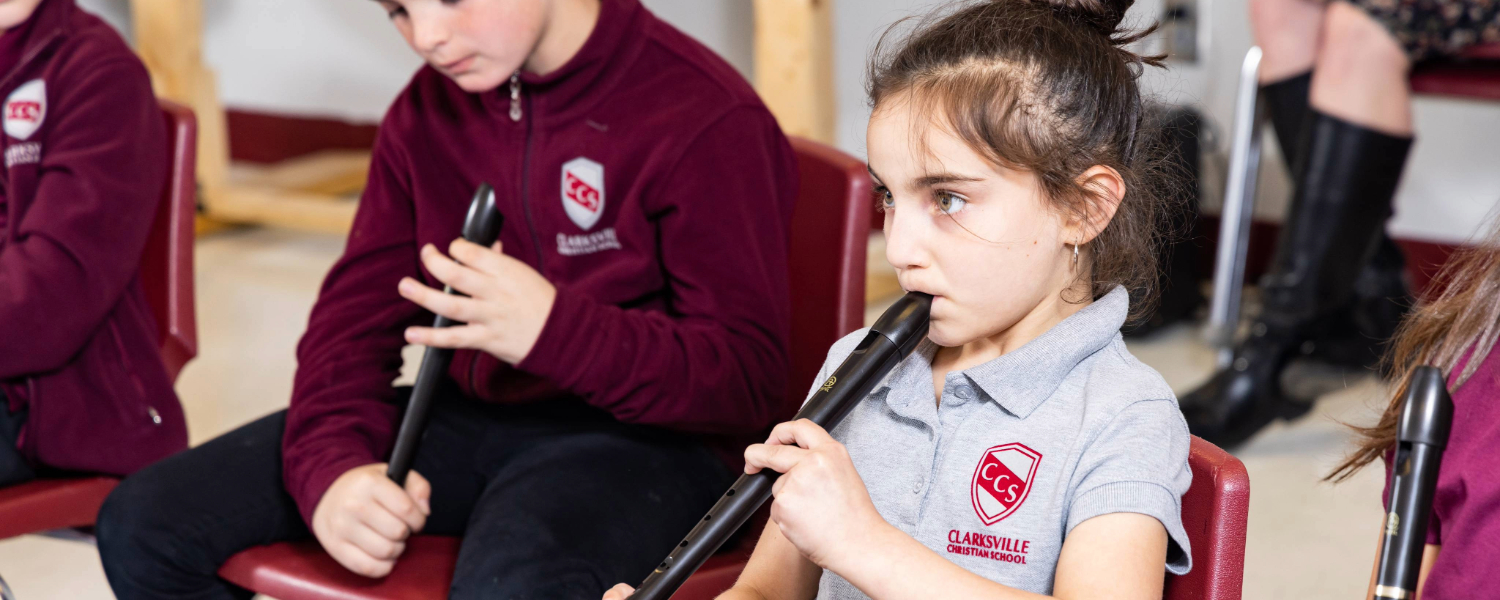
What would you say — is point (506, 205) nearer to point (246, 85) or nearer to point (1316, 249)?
point (1316, 249)

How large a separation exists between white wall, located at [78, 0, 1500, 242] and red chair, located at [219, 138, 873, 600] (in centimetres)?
6

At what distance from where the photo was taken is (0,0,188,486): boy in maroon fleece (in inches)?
41.9

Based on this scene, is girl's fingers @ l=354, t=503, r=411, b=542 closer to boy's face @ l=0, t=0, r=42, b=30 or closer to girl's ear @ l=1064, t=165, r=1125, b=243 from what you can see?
girl's ear @ l=1064, t=165, r=1125, b=243

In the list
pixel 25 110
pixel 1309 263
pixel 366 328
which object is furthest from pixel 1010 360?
pixel 1309 263

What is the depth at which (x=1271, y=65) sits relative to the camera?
6.08 feet

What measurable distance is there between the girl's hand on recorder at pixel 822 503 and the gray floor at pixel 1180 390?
20.3 inches

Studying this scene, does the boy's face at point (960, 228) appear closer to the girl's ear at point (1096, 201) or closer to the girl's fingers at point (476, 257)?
the girl's ear at point (1096, 201)

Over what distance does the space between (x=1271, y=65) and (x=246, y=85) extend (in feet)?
8.44

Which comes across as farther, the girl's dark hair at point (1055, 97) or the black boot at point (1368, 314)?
the black boot at point (1368, 314)

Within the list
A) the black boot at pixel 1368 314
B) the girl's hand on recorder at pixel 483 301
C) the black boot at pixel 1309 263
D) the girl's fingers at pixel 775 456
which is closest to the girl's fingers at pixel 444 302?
the girl's hand on recorder at pixel 483 301

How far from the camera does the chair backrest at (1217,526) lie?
25.2 inches

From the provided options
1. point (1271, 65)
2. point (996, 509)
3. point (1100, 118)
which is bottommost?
point (1271, 65)

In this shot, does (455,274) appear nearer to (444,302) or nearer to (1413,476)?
(444,302)

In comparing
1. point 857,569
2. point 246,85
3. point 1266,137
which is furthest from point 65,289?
point 246,85
